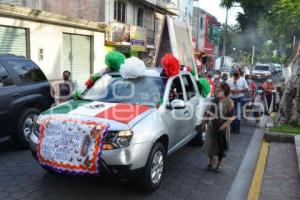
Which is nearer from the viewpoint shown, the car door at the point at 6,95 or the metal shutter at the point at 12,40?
the car door at the point at 6,95

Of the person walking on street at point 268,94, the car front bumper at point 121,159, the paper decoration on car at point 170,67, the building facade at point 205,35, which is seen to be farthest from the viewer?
the building facade at point 205,35

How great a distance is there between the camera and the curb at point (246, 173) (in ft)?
16.3

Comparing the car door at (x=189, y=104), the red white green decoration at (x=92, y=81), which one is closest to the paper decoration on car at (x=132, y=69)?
the red white green decoration at (x=92, y=81)

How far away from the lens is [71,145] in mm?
4367

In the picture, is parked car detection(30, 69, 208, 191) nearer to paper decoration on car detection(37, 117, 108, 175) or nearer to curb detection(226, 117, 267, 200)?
paper decoration on car detection(37, 117, 108, 175)

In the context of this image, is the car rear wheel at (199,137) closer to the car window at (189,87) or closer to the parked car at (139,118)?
the parked car at (139,118)

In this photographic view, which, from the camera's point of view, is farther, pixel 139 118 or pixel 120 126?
pixel 139 118

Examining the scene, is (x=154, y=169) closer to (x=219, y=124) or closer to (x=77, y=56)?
(x=219, y=124)

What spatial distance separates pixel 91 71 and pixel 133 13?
6.96m

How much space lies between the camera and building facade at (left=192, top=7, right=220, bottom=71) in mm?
Result: 44872

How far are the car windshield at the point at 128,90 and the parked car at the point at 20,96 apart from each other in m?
1.42

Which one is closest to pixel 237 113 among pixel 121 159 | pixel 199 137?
pixel 199 137

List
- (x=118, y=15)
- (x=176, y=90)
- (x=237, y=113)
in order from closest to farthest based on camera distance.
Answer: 1. (x=176, y=90)
2. (x=237, y=113)
3. (x=118, y=15)

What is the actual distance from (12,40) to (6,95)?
24.9ft
